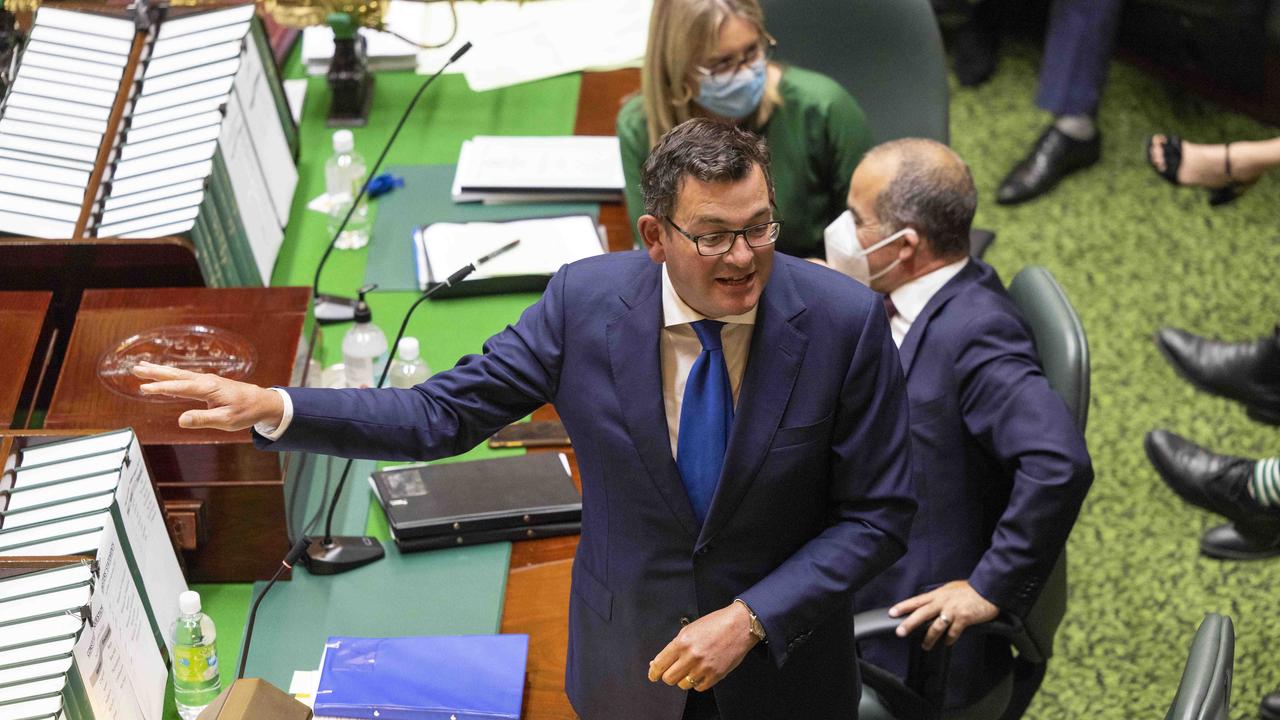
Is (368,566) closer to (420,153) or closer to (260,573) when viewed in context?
(260,573)

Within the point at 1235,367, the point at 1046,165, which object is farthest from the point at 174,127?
the point at 1046,165

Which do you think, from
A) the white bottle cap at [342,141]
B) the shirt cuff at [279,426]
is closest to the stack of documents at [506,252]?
the white bottle cap at [342,141]

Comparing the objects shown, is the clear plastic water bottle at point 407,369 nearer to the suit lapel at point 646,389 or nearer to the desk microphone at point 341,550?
the desk microphone at point 341,550

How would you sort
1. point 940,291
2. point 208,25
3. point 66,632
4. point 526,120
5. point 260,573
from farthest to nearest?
point 526,120
point 208,25
point 940,291
point 260,573
point 66,632

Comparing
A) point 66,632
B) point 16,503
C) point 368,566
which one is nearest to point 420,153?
point 368,566

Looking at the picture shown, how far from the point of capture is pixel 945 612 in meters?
1.96

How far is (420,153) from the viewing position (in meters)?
2.93

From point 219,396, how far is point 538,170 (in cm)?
141

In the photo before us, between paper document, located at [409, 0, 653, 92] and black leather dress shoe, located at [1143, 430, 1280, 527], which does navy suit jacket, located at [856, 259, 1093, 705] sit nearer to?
black leather dress shoe, located at [1143, 430, 1280, 527]

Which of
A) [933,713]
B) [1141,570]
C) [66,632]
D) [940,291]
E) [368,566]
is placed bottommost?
[1141,570]

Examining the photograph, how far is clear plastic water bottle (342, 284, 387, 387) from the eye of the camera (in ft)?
7.34

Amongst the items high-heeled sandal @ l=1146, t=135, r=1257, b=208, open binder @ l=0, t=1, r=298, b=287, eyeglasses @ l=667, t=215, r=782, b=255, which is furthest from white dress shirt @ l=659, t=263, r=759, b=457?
high-heeled sandal @ l=1146, t=135, r=1257, b=208

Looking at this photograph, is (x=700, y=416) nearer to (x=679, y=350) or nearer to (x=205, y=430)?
(x=679, y=350)

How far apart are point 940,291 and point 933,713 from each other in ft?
2.03
